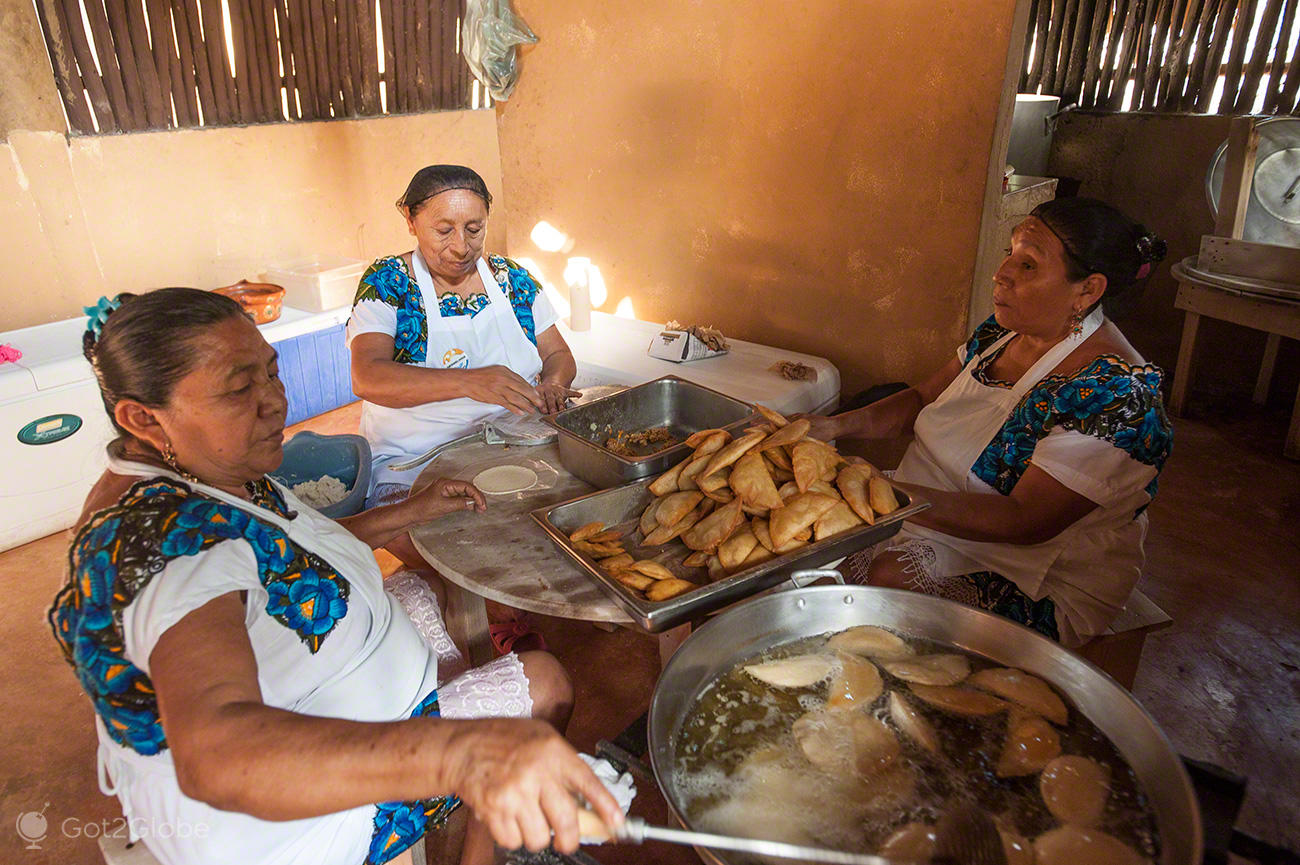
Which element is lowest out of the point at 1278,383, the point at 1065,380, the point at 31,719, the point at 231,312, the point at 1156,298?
the point at 31,719

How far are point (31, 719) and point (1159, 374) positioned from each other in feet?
13.3

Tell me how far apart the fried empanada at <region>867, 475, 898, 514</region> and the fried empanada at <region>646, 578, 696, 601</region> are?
0.53 m

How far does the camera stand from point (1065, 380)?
7.09 feet

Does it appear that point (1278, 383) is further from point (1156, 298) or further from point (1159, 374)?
point (1159, 374)

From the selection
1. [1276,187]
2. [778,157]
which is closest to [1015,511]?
[778,157]

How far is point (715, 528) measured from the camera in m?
1.86

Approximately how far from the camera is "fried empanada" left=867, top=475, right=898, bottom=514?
1864mm

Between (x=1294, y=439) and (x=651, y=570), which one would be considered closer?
(x=651, y=570)

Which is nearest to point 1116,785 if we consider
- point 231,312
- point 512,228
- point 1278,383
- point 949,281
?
point 231,312

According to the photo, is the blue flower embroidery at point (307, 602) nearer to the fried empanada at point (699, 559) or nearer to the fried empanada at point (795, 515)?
the fried empanada at point (699, 559)

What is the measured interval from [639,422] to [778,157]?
6.46 feet

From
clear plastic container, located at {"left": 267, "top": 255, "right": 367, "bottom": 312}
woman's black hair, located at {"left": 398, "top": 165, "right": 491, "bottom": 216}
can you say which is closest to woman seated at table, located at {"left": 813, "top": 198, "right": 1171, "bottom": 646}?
woman's black hair, located at {"left": 398, "top": 165, "right": 491, "bottom": 216}

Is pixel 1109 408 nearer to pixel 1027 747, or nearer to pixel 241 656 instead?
pixel 1027 747

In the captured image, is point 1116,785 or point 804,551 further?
point 804,551
